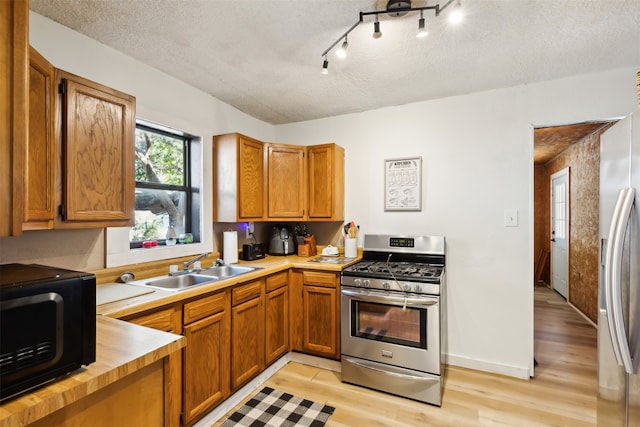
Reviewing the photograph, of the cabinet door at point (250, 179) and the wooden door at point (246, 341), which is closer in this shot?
the wooden door at point (246, 341)

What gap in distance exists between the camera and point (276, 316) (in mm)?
2586

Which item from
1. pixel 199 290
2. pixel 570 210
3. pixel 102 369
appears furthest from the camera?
pixel 570 210

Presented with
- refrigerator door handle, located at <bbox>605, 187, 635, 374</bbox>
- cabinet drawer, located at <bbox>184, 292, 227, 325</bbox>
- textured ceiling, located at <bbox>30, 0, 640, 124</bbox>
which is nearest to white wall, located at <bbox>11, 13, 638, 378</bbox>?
textured ceiling, located at <bbox>30, 0, 640, 124</bbox>

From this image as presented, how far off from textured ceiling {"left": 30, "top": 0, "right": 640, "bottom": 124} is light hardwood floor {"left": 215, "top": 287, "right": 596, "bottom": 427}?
2.35 m

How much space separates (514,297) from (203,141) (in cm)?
290

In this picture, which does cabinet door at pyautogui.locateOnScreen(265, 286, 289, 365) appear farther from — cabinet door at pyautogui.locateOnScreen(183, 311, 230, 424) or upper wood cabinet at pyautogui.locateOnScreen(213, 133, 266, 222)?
upper wood cabinet at pyautogui.locateOnScreen(213, 133, 266, 222)

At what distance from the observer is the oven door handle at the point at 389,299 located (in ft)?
7.19

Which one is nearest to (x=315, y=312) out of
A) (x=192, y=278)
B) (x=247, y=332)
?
(x=247, y=332)

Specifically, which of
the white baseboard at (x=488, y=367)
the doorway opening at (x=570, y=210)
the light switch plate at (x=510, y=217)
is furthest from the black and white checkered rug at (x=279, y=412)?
the doorway opening at (x=570, y=210)

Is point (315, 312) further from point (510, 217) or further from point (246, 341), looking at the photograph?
point (510, 217)

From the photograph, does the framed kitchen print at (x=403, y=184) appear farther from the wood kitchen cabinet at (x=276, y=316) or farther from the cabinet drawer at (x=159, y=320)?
the cabinet drawer at (x=159, y=320)

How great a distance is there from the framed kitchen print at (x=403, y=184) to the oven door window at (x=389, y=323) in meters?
1.02

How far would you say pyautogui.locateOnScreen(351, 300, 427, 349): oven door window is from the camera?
7.34ft

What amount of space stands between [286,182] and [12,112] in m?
2.36
